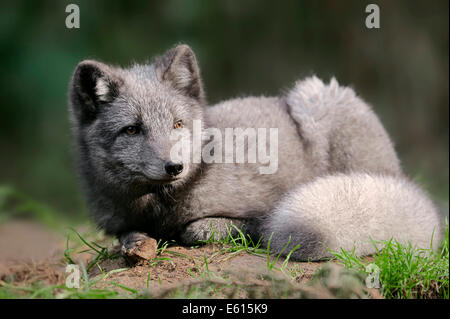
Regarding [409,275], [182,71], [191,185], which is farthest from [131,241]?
[409,275]

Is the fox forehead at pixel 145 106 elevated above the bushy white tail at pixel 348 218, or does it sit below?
above

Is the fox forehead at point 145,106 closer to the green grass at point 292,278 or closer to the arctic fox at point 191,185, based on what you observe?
the arctic fox at point 191,185

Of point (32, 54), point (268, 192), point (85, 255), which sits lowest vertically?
point (85, 255)

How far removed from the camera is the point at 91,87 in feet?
11.2

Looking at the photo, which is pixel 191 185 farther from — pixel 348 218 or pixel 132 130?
pixel 348 218

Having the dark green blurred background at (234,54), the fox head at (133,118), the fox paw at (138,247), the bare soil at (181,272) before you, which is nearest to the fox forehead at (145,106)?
the fox head at (133,118)

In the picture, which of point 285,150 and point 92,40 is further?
point 92,40

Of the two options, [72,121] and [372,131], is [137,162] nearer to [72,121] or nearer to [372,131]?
[72,121]

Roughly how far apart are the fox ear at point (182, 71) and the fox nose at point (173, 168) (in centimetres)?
74

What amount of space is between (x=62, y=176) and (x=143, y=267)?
16.1ft

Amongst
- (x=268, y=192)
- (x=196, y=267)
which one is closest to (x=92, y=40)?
(x=268, y=192)

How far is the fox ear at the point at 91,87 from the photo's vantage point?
3340mm

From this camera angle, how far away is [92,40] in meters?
7.27

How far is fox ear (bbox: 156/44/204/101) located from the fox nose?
743 millimetres
